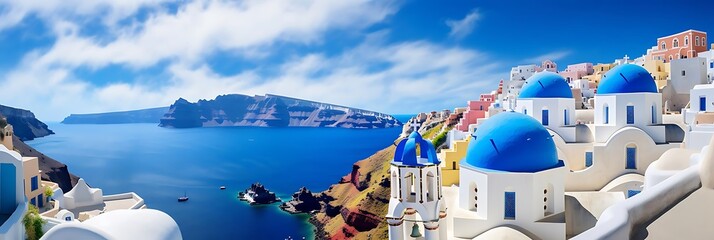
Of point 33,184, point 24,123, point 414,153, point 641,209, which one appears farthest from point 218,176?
point 24,123

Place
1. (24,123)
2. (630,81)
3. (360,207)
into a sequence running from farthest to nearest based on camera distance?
(24,123)
(360,207)
(630,81)

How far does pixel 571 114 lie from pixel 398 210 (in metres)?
8.67

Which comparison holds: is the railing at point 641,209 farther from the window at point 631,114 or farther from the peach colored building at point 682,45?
the peach colored building at point 682,45

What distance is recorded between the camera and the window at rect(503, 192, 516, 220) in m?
11.4

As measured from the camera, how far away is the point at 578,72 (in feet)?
135

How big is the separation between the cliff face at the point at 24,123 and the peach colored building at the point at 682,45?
126 m

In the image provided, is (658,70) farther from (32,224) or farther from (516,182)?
(32,224)

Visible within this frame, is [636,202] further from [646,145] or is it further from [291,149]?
[291,149]

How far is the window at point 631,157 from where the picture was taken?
14.7 m

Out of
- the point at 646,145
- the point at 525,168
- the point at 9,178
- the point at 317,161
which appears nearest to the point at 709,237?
the point at 525,168

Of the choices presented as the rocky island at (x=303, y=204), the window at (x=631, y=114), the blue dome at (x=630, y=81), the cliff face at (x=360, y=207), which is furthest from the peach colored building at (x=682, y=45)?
the rocky island at (x=303, y=204)

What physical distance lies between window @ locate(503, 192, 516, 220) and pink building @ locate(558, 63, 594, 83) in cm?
3335

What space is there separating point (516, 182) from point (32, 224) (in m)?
12.5

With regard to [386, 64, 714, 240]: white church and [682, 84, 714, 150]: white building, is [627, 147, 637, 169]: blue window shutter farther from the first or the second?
[682, 84, 714, 150]: white building
